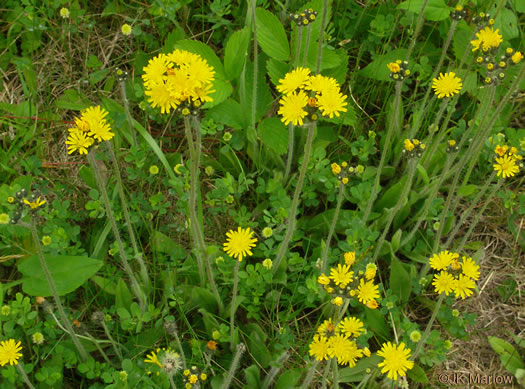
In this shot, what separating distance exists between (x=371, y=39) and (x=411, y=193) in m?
1.13

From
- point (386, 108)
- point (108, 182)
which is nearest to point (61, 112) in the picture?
point (108, 182)

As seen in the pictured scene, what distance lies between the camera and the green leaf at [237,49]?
3.08 meters

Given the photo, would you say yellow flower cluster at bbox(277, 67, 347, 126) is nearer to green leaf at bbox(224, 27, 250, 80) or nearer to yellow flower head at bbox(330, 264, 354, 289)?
yellow flower head at bbox(330, 264, 354, 289)

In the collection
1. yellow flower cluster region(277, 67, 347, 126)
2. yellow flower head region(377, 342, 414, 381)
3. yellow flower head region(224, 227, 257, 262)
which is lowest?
yellow flower head region(377, 342, 414, 381)

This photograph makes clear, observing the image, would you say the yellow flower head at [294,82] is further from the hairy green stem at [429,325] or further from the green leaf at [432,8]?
the green leaf at [432,8]

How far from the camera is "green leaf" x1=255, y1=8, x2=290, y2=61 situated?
124 inches

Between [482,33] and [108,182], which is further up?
[482,33]

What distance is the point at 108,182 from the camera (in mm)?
3205

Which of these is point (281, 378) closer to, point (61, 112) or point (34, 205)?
point (34, 205)

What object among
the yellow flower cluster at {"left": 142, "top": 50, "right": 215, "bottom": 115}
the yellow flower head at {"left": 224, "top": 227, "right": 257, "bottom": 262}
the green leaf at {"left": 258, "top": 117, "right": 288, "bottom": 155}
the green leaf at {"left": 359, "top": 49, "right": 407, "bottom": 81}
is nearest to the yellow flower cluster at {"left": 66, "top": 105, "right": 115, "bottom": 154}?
the yellow flower cluster at {"left": 142, "top": 50, "right": 215, "bottom": 115}

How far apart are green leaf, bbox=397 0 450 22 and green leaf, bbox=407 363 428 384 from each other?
1.99m

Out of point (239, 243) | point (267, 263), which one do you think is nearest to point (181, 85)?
point (239, 243)

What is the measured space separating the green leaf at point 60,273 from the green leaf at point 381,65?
2.06m

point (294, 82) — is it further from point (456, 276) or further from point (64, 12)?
point (64, 12)
